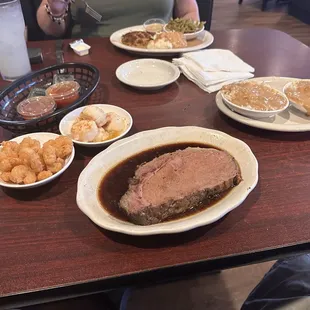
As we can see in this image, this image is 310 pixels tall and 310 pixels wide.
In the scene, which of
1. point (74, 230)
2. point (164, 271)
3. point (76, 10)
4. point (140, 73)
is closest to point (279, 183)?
point (164, 271)

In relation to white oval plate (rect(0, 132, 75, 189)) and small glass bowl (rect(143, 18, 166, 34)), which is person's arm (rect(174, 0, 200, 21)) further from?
white oval plate (rect(0, 132, 75, 189))

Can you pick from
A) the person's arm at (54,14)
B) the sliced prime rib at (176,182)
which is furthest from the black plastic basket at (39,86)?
the person's arm at (54,14)

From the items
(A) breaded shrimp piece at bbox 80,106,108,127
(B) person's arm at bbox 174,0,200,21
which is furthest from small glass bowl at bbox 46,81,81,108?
(B) person's arm at bbox 174,0,200,21

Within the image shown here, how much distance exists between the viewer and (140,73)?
1.58 m

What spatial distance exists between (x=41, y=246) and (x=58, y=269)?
0.09m

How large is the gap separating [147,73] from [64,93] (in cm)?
47

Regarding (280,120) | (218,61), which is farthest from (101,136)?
(218,61)

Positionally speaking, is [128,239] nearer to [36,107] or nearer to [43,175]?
[43,175]

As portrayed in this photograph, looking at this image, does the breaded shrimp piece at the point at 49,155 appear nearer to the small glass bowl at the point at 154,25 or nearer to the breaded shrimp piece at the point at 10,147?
the breaded shrimp piece at the point at 10,147

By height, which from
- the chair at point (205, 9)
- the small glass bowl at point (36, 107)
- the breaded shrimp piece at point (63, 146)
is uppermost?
the breaded shrimp piece at point (63, 146)

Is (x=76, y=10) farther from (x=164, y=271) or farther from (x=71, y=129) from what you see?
(x=164, y=271)

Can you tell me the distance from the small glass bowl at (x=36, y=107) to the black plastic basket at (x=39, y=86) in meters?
0.03

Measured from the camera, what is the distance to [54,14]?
191cm

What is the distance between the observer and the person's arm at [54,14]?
1839mm
